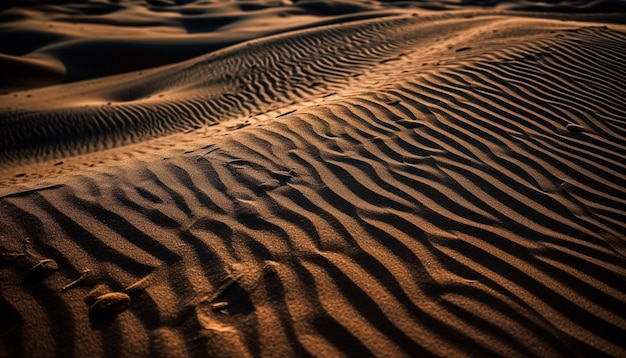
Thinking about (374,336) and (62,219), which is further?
(62,219)

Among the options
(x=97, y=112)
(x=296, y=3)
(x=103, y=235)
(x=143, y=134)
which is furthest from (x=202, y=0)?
(x=103, y=235)

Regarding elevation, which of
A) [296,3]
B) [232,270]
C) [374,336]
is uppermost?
[296,3]

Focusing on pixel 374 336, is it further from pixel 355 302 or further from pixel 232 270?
pixel 232 270

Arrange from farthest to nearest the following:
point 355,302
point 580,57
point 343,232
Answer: point 580,57, point 343,232, point 355,302

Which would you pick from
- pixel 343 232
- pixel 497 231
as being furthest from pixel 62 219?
pixel 497 231

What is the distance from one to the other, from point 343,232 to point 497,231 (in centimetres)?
90

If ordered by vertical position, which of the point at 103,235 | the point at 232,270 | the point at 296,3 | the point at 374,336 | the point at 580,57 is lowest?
the point at 374,336

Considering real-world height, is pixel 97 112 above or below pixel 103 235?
above

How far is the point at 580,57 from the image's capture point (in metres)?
4.58

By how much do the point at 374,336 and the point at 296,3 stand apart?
1695 centimetres

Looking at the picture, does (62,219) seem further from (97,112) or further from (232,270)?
(97,112)

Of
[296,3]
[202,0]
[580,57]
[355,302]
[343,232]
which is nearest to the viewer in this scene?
[355,302]

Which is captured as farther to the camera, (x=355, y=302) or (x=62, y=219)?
(x=62, y=219)

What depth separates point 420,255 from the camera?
1968 mm
